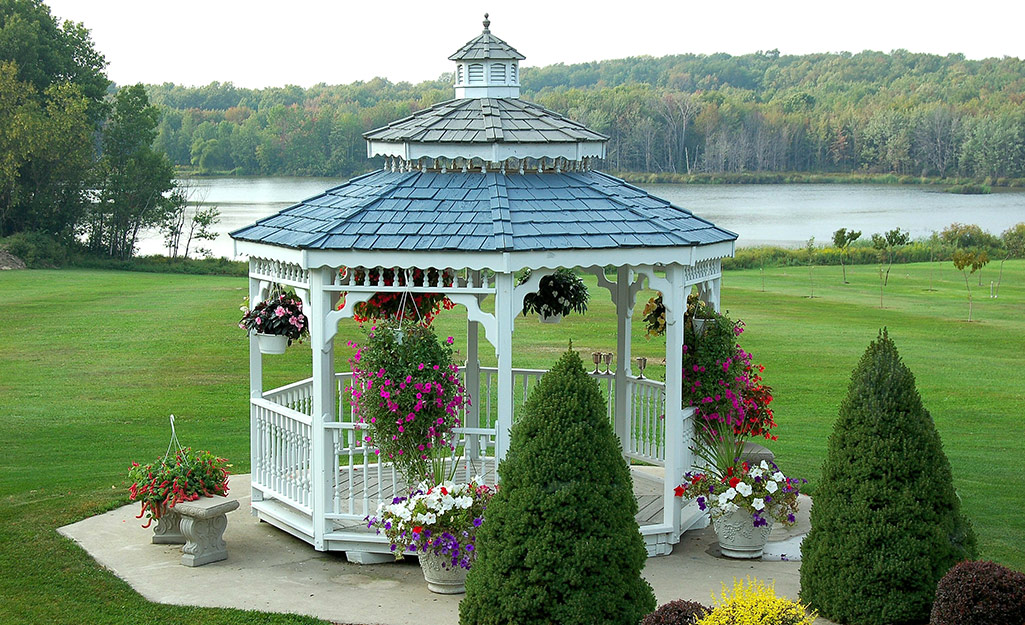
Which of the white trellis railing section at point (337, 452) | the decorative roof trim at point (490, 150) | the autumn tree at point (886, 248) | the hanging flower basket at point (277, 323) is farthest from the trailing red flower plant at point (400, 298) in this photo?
the autumn tree at point (886, 248)

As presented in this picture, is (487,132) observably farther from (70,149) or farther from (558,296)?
(70,149)

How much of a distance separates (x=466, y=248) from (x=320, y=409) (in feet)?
5.54

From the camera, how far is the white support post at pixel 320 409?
851 centimetres

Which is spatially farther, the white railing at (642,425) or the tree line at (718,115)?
the tree line at (718,115)

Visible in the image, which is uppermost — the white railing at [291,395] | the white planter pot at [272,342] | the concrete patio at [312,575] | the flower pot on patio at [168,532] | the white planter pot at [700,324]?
the white planter pot at [700,324]

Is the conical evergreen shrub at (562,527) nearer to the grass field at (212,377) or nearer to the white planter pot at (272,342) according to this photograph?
the grass field at (212,377)

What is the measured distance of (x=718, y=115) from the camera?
5825cm

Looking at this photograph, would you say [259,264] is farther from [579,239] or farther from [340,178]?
[340,178]

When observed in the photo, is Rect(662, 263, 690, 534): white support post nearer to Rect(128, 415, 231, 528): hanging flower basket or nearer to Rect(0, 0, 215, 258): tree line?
Rect(128, 415, 231, 528): hanging flower basket

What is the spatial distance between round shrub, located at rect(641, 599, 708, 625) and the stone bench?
3541mm

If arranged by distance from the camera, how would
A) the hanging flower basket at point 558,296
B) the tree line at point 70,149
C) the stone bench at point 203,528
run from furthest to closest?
the tree line at point 70,149, the hanging flower basket at point 558,296, the stone bench at point 203,528

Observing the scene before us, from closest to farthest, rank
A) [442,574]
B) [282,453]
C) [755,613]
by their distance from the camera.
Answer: [755,613] < [442,574] < [282,453]

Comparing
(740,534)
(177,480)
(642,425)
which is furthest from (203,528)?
(642,425)

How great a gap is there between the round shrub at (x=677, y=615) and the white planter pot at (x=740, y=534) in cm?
265
